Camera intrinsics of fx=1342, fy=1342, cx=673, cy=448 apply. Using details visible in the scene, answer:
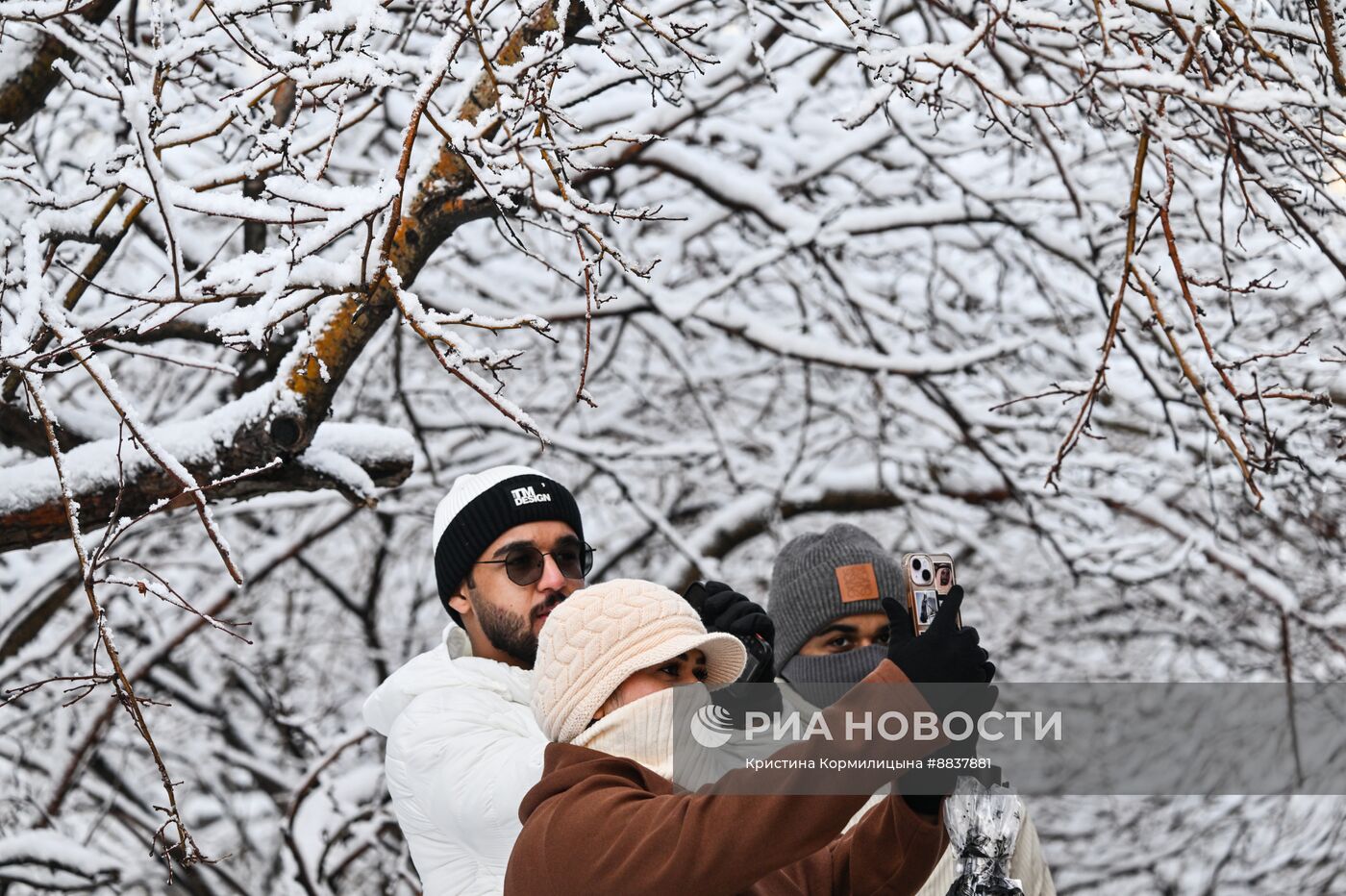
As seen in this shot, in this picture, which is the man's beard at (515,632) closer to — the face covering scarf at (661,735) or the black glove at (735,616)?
the black glove at (735,616)

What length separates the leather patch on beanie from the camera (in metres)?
2.82

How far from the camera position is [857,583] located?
283 centimetres

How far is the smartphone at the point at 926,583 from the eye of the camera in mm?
1699

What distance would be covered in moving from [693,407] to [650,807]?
5.45 meters

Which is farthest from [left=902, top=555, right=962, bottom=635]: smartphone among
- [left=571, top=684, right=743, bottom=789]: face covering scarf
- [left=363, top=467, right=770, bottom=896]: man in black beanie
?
[left=363, top=467, right=770, bottom=896]: man in black beanie

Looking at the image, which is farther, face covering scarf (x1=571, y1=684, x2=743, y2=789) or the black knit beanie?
the black knit beanie

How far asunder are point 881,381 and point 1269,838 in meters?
3.02

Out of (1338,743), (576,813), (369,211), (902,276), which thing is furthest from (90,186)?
(1338,743)

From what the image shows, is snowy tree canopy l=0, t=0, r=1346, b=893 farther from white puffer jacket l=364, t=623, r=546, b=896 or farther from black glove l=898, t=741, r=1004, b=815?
black glove l=898, t=741, r=1004, b=815

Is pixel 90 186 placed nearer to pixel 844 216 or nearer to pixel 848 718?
pixel 848 718

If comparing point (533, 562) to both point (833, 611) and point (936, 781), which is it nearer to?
point (833, 611)

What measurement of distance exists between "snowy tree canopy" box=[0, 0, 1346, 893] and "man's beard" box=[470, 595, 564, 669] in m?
0.55

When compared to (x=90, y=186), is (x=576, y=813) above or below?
below

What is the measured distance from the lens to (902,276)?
23.0 ft
